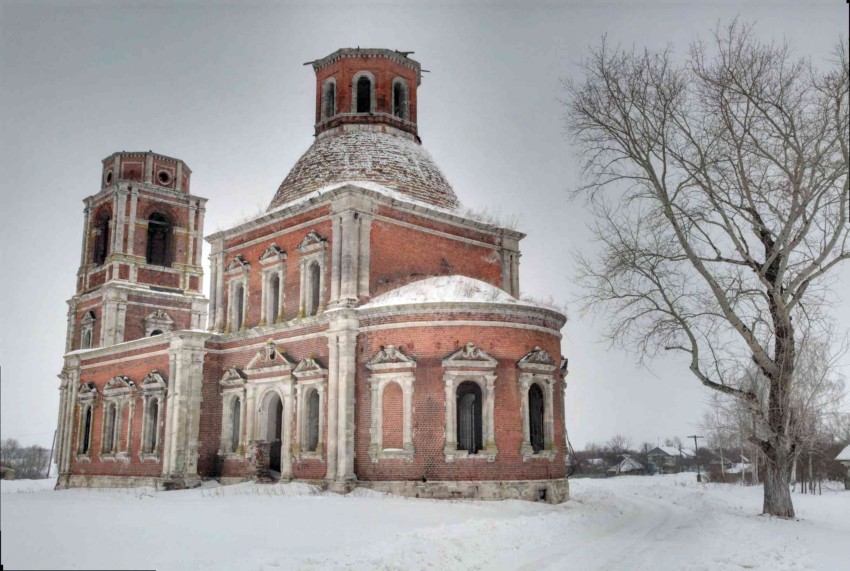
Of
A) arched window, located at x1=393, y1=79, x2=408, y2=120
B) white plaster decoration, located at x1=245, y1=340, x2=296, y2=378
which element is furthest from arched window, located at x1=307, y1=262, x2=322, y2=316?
arched window, located at x1=393, y1=79, x2=408, y2=120

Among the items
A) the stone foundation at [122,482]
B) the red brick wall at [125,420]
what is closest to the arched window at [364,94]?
the red brick wall at [125,420]

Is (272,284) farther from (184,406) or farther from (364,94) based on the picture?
(364,94)

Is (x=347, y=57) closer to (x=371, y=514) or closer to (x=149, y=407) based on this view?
(x=149, y=407)

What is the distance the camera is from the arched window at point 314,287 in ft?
78.7

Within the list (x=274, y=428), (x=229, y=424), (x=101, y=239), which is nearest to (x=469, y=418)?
(x=274, y=428)

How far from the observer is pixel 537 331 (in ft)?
71.2

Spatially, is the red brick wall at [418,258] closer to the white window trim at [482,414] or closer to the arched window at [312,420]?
the arched window at [312,420]

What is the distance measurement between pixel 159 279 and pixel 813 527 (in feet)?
95.3

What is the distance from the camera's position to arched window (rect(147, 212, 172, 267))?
36.7 meters

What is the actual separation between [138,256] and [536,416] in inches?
859

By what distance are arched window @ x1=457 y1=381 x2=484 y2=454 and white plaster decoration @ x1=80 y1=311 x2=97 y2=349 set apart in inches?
824

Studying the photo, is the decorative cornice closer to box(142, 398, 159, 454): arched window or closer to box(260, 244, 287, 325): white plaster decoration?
box(260, 244, 287, 325): white plaster decoration

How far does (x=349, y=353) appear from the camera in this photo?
70.6 feet

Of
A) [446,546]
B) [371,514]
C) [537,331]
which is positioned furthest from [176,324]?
[446,546]
